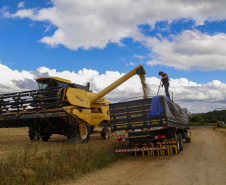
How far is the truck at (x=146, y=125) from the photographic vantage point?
9930 millimetres

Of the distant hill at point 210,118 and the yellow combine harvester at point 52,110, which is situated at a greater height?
the yellow combine harvester at point 52,110

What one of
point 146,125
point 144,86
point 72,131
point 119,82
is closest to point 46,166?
point 146,125

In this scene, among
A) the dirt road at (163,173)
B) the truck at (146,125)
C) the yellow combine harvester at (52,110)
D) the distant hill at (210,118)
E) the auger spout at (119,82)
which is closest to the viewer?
the dirt road at (163,173)

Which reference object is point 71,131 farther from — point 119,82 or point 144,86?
point 144,86

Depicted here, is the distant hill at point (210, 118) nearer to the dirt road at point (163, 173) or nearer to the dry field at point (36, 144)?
the dry field at point (36, 144)

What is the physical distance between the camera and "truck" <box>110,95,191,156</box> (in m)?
9.93

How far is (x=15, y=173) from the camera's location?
6.48 m

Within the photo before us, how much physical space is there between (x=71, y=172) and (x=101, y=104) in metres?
9.66

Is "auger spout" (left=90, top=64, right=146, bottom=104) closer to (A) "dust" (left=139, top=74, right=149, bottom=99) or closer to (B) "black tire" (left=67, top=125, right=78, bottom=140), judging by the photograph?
(A) "dust" (left=139, top=74, right=149, bottom=99)

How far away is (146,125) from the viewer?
1005cm

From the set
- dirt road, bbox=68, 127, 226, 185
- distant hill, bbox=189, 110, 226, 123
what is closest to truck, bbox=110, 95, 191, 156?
dirt road, bbox=68, 127, 226, 185

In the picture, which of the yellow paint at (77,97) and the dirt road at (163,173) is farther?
the yellow paint at (77,97)

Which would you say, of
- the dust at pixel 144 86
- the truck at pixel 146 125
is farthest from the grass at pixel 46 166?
the dust at pixel 144 86

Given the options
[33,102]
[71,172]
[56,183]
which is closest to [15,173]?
[56,183]
